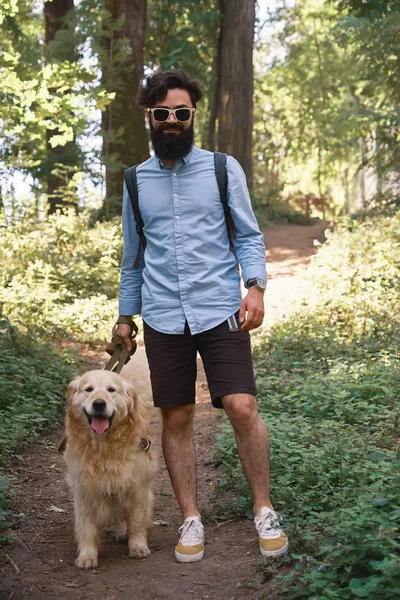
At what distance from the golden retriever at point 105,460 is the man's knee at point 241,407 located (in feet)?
2.01

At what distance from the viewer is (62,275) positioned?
1275 cm

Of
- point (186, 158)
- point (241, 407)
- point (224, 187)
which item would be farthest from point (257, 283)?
point (186, 158)

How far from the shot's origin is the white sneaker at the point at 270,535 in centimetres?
384

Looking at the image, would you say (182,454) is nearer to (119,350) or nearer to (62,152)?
(119,350)

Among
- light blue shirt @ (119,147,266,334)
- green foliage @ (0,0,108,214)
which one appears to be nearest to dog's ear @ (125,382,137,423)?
light blue shirt @ (119,147,266,334)

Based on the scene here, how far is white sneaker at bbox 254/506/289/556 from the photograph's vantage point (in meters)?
3.84

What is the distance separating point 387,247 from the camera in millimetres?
11570

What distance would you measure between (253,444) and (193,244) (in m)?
1.14

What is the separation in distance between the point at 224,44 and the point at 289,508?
1612 centimetres

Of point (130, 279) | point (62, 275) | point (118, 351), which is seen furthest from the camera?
point (62, 275)

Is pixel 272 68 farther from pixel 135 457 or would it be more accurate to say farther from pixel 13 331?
pixel 135 457

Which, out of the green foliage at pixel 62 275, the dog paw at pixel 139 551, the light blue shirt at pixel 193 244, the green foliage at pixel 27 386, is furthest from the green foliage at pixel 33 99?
the dog paw at pixel 139 551

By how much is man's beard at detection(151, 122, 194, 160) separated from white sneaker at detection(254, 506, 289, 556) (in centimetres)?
199

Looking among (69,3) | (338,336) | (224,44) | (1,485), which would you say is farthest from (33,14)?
(1,485)
